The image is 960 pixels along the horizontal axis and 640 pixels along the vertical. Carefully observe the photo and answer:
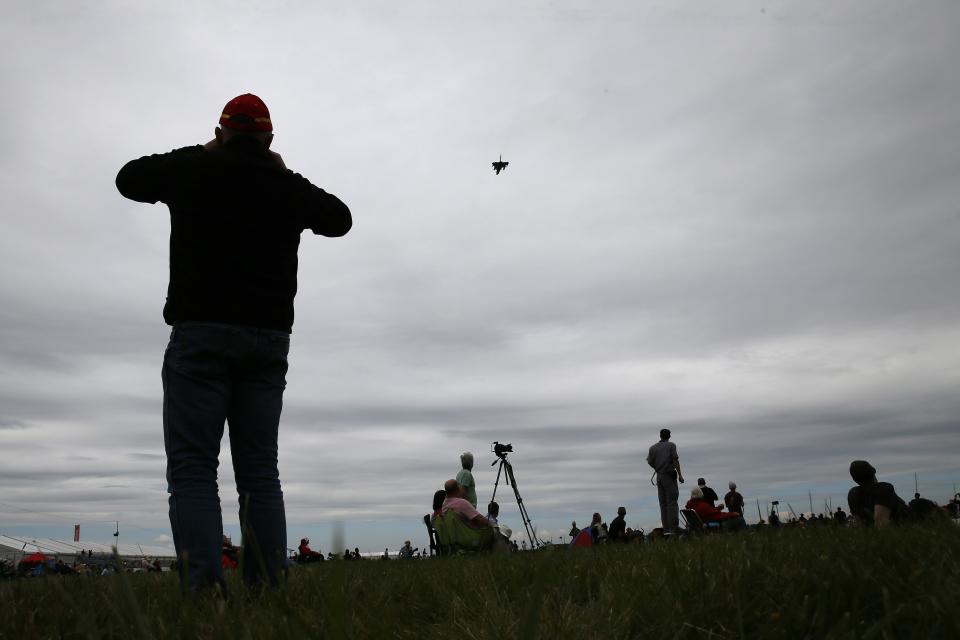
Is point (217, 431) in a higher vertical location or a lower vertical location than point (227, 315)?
lower

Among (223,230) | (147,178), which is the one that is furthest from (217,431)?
(147,178)

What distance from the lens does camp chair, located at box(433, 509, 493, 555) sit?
9508 millimetres

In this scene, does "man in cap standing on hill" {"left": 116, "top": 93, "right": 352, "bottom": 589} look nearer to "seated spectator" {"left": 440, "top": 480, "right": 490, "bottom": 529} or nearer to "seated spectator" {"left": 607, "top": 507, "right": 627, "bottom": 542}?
"seated spectator" {"left": 440, "top": 480, "right": 490, "bottom": 529}

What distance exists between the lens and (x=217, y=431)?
3.22 metres

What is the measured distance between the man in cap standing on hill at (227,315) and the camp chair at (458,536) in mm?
6434

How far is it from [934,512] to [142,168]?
3.94 m

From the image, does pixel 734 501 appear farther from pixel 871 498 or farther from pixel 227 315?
pixel 227 315

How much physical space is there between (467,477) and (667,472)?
4.11 meters

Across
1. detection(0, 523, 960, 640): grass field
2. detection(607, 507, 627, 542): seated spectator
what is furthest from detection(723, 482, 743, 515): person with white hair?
detection(0, 523, 960, 640): grass field

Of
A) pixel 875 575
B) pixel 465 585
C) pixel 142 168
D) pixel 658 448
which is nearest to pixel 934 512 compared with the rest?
pixel 875 575

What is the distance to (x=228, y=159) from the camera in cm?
339

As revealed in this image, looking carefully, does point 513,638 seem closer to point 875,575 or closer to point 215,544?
point 875,575

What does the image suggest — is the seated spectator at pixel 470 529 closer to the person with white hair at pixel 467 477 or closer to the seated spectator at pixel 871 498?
the person with white hair at pixel 467 477

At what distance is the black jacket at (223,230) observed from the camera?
3.24 m
